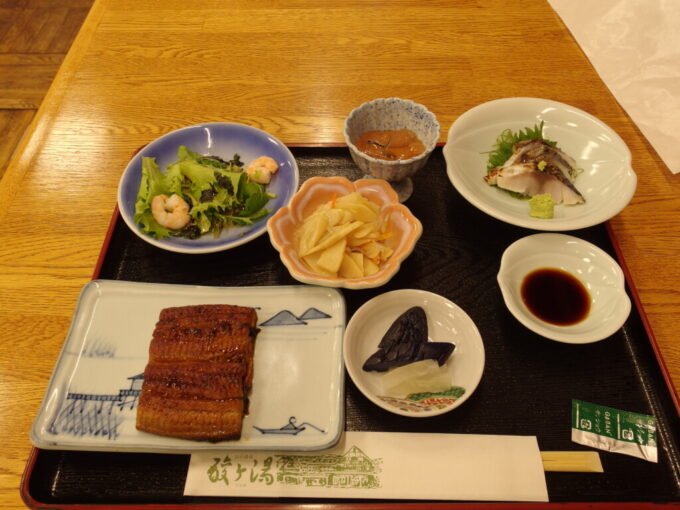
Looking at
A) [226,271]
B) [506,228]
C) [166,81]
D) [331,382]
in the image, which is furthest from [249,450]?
[166,81]

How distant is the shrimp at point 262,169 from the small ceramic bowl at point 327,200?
11.8 inches

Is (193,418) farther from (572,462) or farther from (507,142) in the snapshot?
(507,142)

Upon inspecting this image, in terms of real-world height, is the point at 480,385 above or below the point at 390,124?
below

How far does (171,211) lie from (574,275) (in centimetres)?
166

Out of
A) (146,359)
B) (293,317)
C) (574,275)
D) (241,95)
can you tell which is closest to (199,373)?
(146,359)

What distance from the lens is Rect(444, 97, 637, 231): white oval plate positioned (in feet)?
5.74

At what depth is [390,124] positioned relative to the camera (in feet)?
6.35

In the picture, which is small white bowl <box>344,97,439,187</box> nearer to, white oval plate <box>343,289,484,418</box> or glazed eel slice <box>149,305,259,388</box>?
white oval plate <box>343,289,484,418</box>

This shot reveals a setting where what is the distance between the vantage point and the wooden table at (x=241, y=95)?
1.77m

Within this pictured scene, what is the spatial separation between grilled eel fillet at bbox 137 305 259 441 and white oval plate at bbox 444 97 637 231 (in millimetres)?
1058

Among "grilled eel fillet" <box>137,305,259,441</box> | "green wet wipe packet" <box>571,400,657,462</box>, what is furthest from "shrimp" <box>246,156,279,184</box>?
"green wet wipe packet" <box>571,400,657,462</box>

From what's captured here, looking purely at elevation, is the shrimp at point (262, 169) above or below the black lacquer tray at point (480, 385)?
above

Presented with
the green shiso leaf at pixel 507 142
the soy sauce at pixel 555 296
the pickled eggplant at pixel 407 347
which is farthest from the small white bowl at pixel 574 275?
the green shiso leaf at pixel 507 142

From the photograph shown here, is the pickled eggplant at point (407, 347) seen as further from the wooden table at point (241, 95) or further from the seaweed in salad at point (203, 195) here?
the wooden table at point (241, 95)
